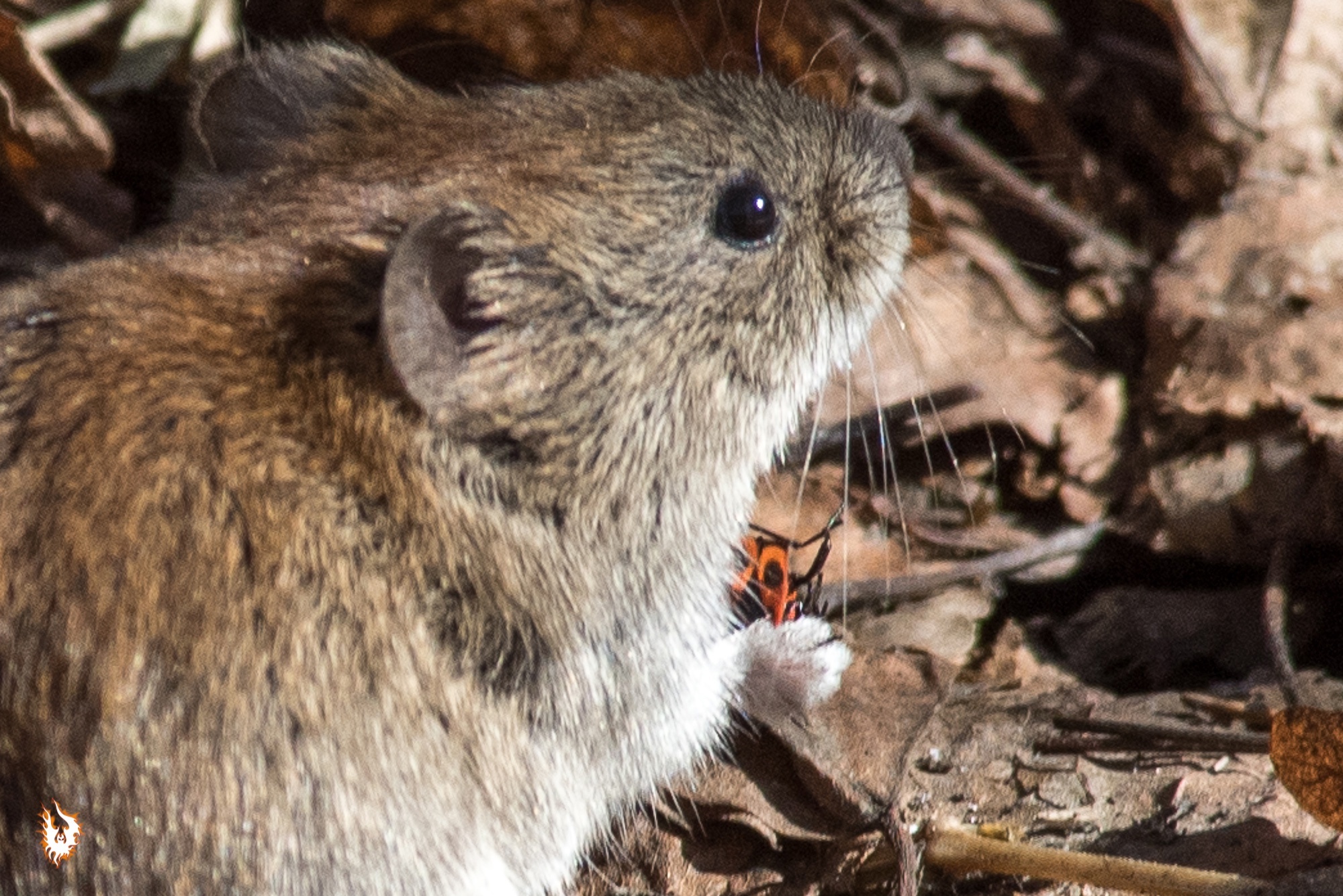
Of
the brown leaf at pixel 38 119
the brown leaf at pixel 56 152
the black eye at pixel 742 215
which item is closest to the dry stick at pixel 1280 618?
the black eye at pixel 742 215

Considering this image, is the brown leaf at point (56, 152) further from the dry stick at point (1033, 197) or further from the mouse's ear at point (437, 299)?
the dry stick at point (1033, 197)

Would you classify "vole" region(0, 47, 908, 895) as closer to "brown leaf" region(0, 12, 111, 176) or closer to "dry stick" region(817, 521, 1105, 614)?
"dry stick" region(817, 521, 1105, 614)

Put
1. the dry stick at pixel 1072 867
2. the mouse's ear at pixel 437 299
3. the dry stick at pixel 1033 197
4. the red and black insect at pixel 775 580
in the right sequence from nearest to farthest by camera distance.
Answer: the mouse's ear at pixel 437 299 → the dry stick at pixel 1072 867 → the red and black insect at pixel 775 580 → the dry stick at pixel 1033 197

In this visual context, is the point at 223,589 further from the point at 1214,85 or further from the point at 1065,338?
the point at 1214,85

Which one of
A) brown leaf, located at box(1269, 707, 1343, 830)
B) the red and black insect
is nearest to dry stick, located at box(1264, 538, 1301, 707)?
brown leaf, located at box(1269, 707, 1343, 830)

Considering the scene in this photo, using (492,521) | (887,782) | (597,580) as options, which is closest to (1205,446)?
(887,782)

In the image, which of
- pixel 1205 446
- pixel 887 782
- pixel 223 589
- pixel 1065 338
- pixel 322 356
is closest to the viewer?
pixel 223 589

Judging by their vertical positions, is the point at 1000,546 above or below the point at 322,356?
below
